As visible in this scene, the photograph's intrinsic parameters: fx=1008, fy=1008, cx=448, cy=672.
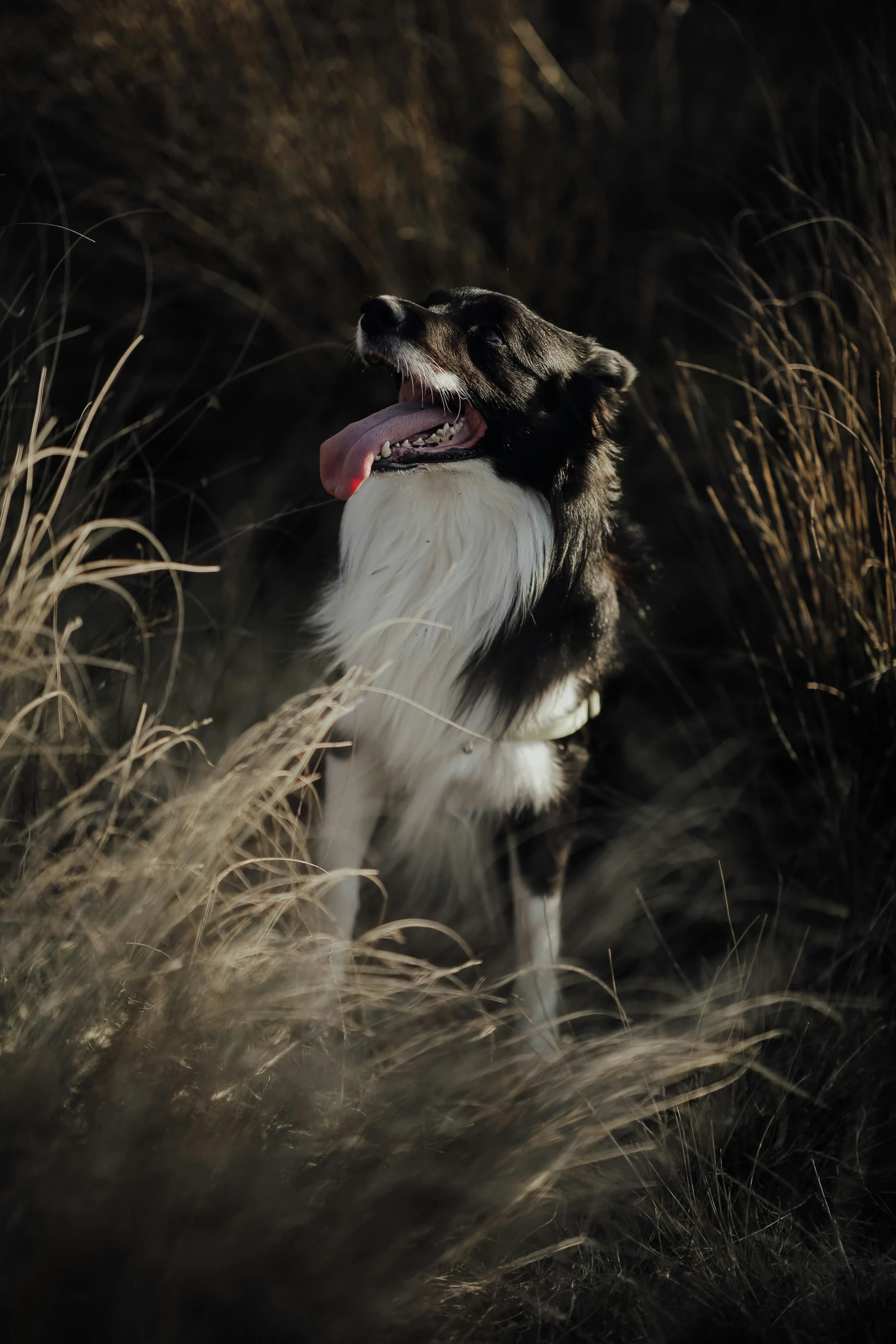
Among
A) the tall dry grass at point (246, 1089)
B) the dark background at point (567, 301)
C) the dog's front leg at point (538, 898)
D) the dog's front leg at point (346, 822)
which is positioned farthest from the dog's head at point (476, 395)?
the dog's front leg at point (538, 898)

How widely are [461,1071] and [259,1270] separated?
1.70 feet

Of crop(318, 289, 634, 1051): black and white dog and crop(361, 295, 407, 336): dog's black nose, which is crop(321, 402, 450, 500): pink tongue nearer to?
crop(318, 289, 634, 1051): black and white dog

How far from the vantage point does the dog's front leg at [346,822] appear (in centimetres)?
233

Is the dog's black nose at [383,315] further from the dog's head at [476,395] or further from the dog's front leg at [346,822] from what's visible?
the dog's front leg at [346,822]

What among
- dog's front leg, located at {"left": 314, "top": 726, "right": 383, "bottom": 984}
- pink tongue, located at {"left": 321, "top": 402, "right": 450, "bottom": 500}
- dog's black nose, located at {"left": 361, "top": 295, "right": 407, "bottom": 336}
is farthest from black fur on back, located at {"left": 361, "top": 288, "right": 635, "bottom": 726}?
dog's front leg, located at {"left": 314, "top": 726, "right": 383, "bottom": 984}

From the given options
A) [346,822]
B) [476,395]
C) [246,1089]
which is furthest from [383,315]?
[246,1089]

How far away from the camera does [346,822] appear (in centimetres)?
236

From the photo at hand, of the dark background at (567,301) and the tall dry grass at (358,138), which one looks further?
the tall dry grass at (358,138)

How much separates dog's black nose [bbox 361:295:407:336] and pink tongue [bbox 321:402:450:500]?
17 cm

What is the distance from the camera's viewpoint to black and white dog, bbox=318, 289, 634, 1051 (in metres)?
2.07

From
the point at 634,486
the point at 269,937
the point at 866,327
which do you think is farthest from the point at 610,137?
the point at 269,937

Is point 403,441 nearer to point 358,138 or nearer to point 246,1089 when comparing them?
point 246,1089

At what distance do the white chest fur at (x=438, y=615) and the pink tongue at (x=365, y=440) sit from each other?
0.35 ft

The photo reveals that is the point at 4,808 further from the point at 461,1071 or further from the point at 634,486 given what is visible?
the point at 634,486
